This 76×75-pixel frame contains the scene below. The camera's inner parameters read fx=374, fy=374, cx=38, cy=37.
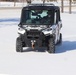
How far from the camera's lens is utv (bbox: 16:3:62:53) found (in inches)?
567

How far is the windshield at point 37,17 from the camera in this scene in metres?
14.9

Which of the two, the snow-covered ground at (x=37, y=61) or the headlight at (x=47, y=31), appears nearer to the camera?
the snow-covered ground at (x=37, y=61)

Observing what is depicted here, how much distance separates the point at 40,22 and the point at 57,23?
3.23 feet

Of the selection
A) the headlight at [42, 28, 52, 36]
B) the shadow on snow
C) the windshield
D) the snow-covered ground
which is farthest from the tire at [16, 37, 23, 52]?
the headlight at [42, 28, 52, 36]

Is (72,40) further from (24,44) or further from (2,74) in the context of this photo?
(2,74)

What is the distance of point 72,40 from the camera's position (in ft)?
60.7

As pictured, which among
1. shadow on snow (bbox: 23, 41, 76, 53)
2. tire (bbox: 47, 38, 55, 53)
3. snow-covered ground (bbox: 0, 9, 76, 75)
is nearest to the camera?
snow-covered ground (bbox: 0, 9, 76, 75)

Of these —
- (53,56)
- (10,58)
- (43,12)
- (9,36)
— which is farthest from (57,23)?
(9,36)

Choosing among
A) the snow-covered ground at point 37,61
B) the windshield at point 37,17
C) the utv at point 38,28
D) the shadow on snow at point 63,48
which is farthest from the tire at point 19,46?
the windshield at point 37,17

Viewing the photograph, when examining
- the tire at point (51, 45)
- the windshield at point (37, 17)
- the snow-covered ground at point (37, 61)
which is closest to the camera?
the snow-covered ground at point (37, 61)

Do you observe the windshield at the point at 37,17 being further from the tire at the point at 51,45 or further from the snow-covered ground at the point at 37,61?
the snow-covered ground at the point at 37,61

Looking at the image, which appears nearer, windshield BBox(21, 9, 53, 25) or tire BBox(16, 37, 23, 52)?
tire BBox(16, 37, 23, 52)

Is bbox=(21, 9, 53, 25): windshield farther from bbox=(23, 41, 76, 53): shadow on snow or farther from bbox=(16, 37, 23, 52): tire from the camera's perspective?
bbox=(23, 41, 76, 53): shadow on snow

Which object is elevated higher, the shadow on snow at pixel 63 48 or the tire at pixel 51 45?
the tire at pixel 51 45
